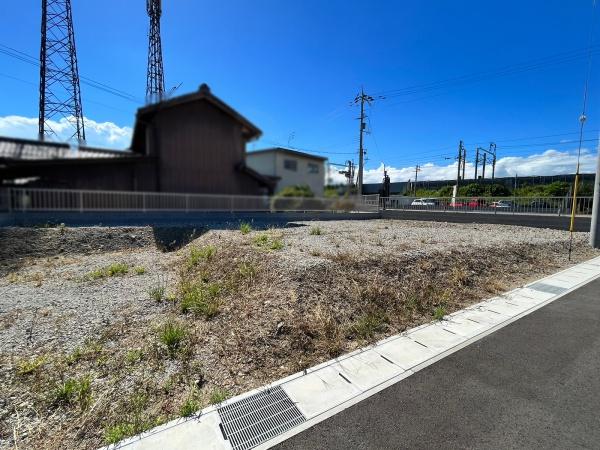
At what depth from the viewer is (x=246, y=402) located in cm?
220

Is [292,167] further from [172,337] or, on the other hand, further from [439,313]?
[439,313]

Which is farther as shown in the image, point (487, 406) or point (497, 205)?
point (497, 205)

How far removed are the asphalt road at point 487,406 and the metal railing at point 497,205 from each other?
27.2ft

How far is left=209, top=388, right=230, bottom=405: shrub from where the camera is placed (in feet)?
7.18

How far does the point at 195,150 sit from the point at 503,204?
16.8 metres

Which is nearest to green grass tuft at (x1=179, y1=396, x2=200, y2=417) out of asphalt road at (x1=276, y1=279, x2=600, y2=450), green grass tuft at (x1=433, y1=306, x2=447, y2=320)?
asphalt road at (x1=276, y1=279, x2=600, y2=450)

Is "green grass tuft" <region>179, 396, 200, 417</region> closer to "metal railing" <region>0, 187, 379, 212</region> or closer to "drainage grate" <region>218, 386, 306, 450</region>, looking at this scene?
"drainage grate" <region>218, 386, 306, 450</region>

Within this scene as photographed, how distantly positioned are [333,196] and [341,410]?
195cm

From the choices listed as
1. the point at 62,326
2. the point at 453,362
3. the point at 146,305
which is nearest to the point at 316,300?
the point at 453,362

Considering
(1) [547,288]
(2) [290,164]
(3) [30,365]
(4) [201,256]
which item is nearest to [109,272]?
(4) [201,256]

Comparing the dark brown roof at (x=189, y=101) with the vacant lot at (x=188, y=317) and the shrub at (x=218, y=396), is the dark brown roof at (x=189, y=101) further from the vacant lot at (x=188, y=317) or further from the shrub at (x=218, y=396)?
the shrub at (x=218, y=396)

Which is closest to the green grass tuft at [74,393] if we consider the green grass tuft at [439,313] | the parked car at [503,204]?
the green grass tuft at [439,313]

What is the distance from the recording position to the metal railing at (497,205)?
45.1ft

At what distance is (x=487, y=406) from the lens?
2.14 m
